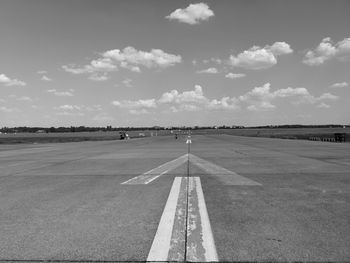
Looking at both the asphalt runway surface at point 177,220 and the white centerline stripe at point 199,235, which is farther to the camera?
the asphalt runway surface at point 177,220

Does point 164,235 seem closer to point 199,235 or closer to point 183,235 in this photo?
point 183,235

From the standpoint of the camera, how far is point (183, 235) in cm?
419

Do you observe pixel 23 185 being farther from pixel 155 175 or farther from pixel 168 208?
pixel 168 208

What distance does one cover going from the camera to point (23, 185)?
8.62 m

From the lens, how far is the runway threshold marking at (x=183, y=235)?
138 inches

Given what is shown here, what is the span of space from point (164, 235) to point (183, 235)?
267 millimetres

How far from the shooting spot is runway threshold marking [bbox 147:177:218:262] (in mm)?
3518

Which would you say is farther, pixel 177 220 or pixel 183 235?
pixel 177 220

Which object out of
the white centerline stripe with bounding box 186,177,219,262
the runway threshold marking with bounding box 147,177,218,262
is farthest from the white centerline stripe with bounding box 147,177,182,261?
the white centerline stripe with bounding box 186,177,219,262

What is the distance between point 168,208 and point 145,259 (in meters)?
2.24

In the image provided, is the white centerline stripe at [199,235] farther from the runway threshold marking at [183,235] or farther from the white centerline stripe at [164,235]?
the white centerline stripe at [164,235]

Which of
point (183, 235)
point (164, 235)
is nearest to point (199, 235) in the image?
point (183, 235)

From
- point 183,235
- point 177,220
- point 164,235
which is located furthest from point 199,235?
point 177,220

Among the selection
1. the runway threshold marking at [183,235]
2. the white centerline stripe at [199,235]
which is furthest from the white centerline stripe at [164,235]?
the white centerline stripe at [199,235]
